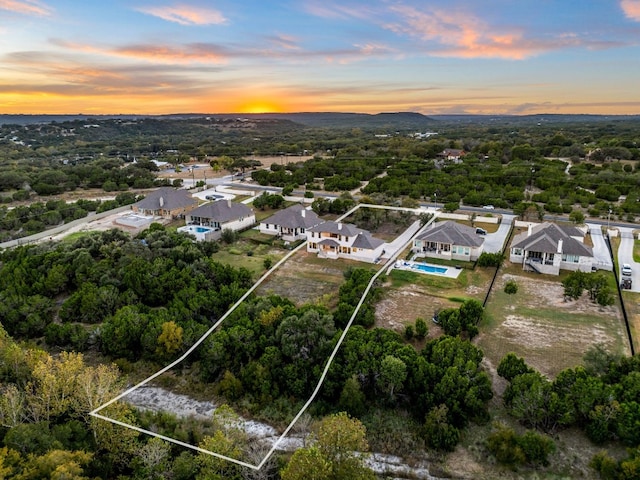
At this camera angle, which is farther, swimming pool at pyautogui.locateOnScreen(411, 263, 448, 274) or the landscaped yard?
swimming pool at pyautogui.locateOnScreen(411, 263, 448, 274)

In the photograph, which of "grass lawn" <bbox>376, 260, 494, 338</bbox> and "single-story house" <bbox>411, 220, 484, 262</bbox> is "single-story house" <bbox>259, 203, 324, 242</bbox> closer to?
"single-story house" <bbox>411, 220, 484, 262</bbox>

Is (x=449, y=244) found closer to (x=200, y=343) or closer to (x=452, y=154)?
(x=200, y=343)

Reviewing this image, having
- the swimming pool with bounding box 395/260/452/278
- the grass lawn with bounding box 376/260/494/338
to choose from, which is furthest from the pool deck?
the grass lawn with bounding box 376/260/494/338

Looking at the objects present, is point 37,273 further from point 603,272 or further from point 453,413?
point 603,272

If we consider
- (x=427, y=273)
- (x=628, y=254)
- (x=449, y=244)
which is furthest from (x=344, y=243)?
(x=628, y=254)

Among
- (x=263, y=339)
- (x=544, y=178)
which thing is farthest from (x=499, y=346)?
(x=544, y=178)

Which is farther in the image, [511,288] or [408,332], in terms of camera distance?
[511,288]
